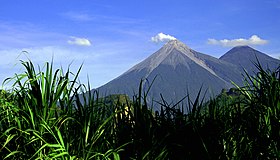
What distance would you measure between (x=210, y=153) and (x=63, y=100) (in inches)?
67.9

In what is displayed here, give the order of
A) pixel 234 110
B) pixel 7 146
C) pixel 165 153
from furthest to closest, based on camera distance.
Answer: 1. pixel 234 110
2. pixel 165 153
3. pixel 7 146

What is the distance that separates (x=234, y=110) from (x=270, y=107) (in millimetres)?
671

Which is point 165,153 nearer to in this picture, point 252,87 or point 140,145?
point 140,145

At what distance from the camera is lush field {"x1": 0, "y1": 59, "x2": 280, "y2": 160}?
442 cm

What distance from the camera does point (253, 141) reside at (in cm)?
507

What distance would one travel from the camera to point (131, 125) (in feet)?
17.1

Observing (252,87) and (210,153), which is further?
(252,87)

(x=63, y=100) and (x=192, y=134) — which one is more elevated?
(x=63, y=100)

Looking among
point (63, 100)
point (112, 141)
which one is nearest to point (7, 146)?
point (63, 100)

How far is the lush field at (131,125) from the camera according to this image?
4422 millimetres

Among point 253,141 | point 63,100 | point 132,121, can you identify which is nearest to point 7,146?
point 63,100

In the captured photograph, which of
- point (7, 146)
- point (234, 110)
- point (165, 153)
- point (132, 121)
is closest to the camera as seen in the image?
point (7, 146)

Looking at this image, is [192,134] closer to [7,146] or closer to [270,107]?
[270,107]

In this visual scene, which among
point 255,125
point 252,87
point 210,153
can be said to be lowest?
point 210,153
